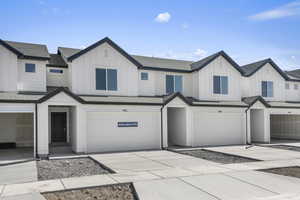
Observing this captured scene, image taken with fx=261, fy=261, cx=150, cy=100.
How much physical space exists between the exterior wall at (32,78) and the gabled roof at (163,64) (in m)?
6.63

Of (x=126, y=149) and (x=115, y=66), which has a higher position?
(x=115, y=66)

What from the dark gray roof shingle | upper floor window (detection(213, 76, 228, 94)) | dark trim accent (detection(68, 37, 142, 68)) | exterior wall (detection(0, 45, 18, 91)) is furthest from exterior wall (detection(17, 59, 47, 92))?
upper floor window (detection(213, 76, 228, 94))

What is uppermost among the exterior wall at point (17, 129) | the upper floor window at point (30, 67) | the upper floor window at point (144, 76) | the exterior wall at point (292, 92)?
the upper floor window at point (30, 67)

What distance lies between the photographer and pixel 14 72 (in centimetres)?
1547

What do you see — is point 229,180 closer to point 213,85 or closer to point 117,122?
point 117,122

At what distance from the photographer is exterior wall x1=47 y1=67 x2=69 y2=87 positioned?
17109 mm

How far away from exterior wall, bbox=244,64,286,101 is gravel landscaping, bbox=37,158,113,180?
15.2 meters

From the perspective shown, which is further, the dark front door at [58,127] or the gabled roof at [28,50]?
the dark front door at [58,127]

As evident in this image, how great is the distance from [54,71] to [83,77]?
7.83 ft

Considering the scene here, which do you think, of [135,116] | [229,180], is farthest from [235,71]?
[229,180]

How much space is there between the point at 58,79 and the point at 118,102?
4.91 meters

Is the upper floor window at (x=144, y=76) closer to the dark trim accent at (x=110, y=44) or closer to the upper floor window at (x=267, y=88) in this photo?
the dark trim accent at (x=110, y=44)

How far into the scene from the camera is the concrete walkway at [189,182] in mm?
6809

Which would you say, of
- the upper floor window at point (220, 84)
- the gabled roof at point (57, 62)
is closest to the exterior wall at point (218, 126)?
the upper floor window at point (220, 84)
